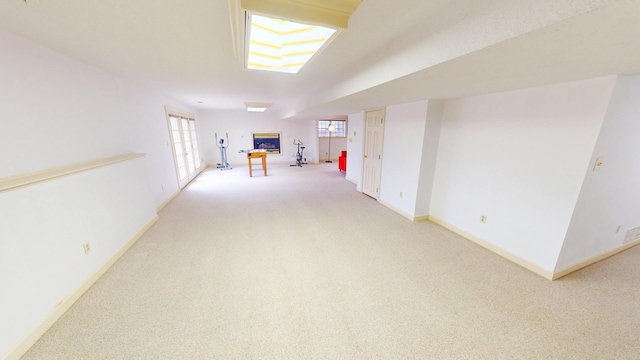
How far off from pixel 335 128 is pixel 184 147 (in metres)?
6.04

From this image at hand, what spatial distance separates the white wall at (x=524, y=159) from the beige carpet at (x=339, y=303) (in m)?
0.41

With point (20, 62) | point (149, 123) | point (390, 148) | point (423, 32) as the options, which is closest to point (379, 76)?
point (423, 32)

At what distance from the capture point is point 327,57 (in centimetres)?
221

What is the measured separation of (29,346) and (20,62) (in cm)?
218

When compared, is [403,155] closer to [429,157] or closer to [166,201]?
[429,157]

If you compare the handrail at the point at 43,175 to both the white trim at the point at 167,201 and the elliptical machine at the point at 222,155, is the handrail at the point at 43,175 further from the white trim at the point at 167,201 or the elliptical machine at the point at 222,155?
the elliptical machine at the point at 222,155

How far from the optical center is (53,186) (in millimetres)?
1719

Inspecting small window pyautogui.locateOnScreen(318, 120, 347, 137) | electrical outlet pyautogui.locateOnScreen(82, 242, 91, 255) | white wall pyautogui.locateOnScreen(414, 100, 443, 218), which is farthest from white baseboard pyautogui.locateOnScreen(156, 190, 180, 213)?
small window pyautogui.locateOnScreen(318, 120, 347, 137)

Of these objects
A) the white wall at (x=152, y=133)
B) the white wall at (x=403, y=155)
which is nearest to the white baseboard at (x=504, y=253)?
the white wall at (x=403, y=155)

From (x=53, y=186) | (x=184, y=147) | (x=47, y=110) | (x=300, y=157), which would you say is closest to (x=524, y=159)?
(x=53, y=186)

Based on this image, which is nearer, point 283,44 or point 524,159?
point 283,44

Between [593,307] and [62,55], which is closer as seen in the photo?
[593,307]

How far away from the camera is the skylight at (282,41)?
4.45ft

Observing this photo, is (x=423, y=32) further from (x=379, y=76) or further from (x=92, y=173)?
(x=92, y=173)
